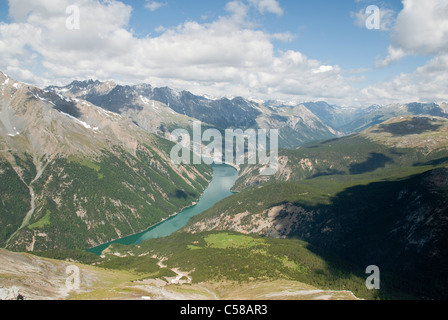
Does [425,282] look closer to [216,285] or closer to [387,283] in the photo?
[387,283]

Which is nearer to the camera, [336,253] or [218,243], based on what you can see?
[336,253]

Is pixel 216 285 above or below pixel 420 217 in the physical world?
below

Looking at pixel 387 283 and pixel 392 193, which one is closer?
pixel 387 283

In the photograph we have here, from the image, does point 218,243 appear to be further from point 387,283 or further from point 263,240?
point 387,283

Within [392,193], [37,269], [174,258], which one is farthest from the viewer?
[392,193]

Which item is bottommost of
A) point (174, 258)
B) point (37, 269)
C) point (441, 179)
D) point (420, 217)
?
point (174, 258)
